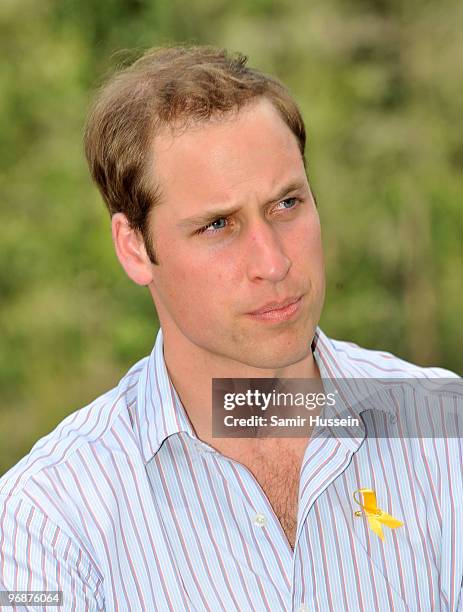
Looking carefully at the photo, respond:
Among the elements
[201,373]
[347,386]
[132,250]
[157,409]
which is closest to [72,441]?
[157,409]

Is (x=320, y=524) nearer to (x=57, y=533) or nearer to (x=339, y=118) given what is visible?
(x=57, y=533)

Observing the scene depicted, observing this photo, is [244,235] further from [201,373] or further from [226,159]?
[201,373]

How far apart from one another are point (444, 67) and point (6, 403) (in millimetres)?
3913

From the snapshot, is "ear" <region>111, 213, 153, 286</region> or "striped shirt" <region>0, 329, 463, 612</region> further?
"ear" <region>111, 213, 153, 286</region>

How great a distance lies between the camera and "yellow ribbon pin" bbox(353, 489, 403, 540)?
1.55 meters

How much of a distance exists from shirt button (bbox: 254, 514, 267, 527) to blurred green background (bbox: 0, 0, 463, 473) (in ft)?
15.3

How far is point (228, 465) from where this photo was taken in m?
1.58

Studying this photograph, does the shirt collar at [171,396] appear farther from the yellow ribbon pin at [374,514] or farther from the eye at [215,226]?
the eye at [215,226]

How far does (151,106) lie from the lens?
5.44ft

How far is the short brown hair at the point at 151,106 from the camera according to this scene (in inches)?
63.9

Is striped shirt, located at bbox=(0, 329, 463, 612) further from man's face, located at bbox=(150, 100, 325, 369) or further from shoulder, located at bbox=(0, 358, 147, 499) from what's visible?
man's face, located at bbox=(150, 100, 325, 369)

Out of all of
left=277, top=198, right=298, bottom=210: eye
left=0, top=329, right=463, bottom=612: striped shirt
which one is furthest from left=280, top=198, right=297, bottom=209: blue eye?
left=0, top=329, right=463, bottom=612: striped shirt

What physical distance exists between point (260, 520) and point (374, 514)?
7.6 inches

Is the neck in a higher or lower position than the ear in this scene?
lower
